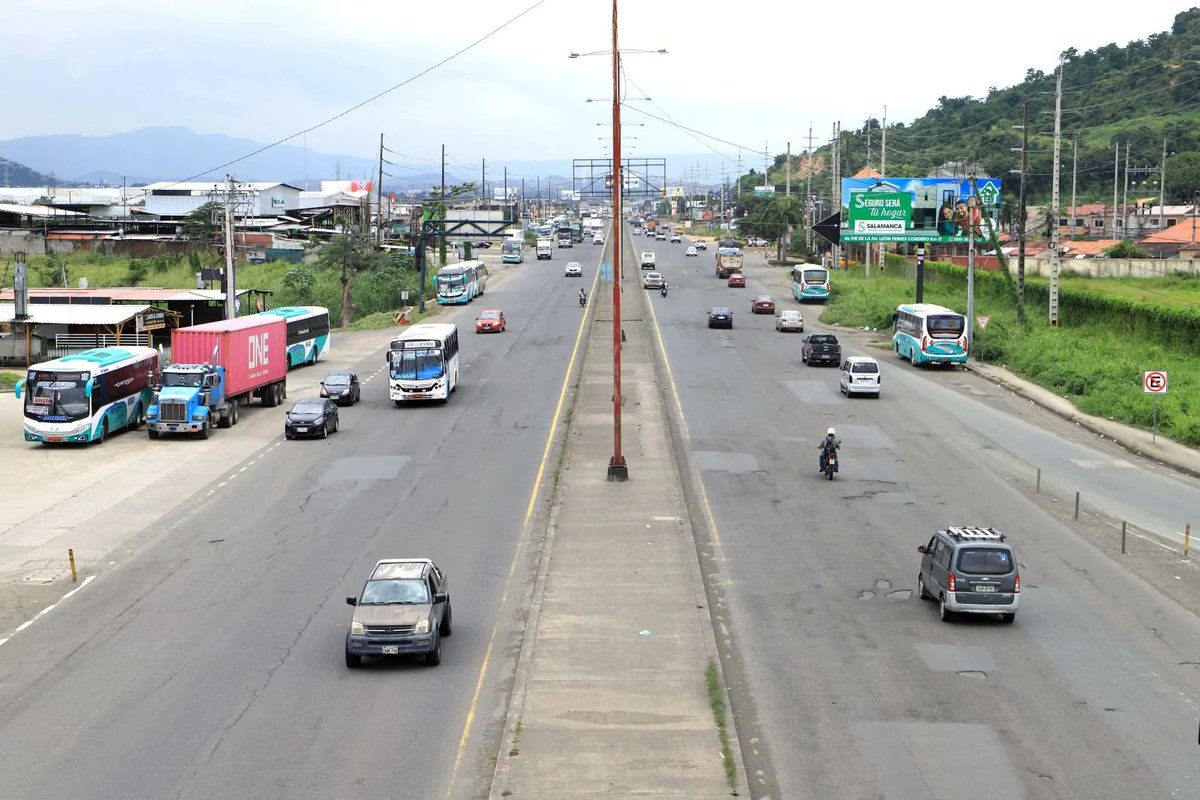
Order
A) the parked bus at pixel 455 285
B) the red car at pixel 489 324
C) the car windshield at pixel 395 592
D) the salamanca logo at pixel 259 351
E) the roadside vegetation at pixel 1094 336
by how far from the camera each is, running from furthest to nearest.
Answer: the parked bus at pixel 455 285, the red car at pixel 489 324, the salamanca logo at pixel 259 351, the roadside vegetation at pixel 1094 336, the car windshield at pixel 395 592

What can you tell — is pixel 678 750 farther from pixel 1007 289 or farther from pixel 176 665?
pixel 1007 289

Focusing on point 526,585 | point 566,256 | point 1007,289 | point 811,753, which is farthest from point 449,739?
Answer: point 566,256

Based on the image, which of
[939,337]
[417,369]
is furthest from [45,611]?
[939,337]

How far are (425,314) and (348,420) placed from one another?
129 ft

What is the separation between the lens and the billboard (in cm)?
7612

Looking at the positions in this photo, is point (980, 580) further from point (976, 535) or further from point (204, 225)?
point (204, 225)

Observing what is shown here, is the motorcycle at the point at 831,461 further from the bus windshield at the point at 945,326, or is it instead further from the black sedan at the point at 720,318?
the black sedan at the point at 720,318

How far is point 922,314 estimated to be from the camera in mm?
62188

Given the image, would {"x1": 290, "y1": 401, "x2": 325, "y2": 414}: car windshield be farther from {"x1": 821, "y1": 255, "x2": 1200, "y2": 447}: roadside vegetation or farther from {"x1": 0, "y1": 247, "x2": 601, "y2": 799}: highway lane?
{"x1": 821, "y1": 255, "x2": 1200, "y2": 447}: roadside vegetation

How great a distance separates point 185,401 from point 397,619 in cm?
2603

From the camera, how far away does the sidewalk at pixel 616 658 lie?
1625 centimetres

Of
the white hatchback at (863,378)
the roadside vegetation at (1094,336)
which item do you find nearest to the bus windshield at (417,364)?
the white hatchback at (863,378)

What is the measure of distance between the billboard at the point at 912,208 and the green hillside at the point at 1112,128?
71197 mm

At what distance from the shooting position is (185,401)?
4444 cm
